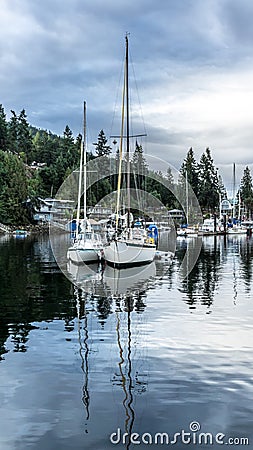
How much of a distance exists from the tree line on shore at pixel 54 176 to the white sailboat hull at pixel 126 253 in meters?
34.1

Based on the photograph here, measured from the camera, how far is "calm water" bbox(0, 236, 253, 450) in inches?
388

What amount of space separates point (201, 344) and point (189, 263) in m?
25.4

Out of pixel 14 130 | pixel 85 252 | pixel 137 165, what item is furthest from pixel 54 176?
pixel 85 252

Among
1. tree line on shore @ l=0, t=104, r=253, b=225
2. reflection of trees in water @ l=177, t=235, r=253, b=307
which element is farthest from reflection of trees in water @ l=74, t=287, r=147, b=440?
tree line on shore @ l=0, t=104, r=253, b=225

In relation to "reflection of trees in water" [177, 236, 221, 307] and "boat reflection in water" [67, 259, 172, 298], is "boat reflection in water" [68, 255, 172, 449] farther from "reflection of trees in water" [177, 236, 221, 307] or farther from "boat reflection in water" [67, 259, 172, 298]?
"reflection of trees in water" [177, 236, 221, 307]

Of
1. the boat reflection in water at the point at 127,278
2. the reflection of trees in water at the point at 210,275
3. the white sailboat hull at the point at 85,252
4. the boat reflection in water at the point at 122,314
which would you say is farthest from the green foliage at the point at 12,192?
the boat reflection in water at the point at 127,278

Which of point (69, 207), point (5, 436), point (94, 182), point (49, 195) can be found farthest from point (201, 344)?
point (49, 195)

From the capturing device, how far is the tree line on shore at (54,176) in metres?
98.0

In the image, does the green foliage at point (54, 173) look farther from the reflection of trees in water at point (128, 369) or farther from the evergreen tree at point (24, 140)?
the reflection of trees in water at point (128, 369)

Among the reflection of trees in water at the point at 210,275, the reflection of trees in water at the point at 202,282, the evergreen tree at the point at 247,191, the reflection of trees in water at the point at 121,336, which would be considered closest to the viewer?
the reflection of trees in water at the point at 121,336

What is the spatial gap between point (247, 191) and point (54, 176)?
65867 mm

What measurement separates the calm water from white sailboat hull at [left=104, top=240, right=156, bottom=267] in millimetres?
8519

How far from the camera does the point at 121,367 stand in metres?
13.4

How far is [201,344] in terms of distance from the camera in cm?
1544
